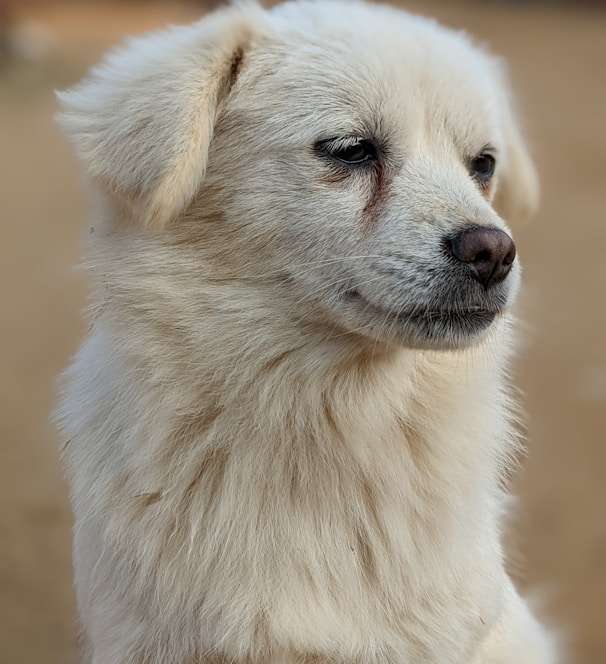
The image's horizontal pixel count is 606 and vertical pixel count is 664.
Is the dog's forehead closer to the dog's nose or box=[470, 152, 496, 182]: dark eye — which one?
box=[470, 152, 496, 182]: dark eye

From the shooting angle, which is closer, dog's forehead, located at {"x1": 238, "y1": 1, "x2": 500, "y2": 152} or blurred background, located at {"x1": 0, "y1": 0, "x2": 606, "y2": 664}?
dog's forehead, located at {"x1": 238, "y1": 1, "x2": 500, "y2": 152}

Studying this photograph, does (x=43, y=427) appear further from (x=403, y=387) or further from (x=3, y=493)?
(x=403, y=387)

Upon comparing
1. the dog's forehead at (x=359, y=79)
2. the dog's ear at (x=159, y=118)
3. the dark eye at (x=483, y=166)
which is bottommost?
the dog's ear at (x=159, y=118)

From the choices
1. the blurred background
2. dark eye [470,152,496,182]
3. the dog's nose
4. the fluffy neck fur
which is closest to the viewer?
the dog's nose

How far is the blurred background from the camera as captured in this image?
432cm

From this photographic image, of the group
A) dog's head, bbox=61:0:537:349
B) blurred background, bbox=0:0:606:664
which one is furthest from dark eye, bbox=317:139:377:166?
blurred background, bbox=0:0:606:664

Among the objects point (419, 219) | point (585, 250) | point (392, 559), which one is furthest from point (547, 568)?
point (585, 250)

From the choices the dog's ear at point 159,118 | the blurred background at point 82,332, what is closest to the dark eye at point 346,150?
the dog's ear at point 159,118

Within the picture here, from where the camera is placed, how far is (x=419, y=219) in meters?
2.39

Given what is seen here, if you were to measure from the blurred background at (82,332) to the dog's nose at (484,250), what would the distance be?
111 centimetres

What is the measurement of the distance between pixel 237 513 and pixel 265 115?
980 millimetres

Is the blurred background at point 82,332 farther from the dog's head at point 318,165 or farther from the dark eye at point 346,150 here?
the dark eye at point 346,150

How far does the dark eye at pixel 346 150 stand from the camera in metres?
2.47

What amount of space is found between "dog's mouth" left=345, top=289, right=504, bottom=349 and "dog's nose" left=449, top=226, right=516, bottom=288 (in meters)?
0.10
